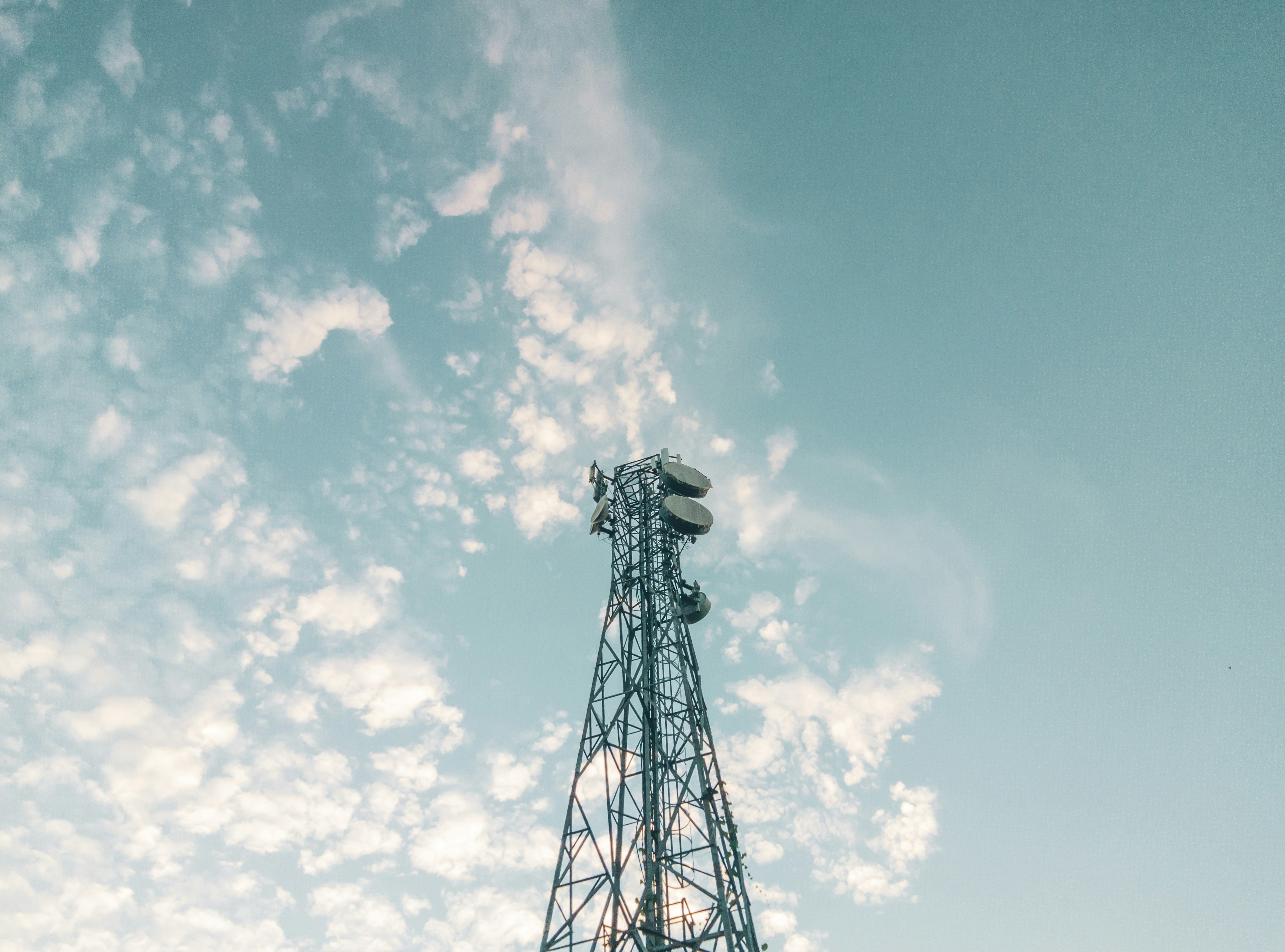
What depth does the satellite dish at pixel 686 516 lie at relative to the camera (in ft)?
117

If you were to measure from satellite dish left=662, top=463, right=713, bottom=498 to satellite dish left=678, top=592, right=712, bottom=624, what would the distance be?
5.27m

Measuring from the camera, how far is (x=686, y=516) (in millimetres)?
35750

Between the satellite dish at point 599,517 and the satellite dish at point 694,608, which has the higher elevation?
the satellite dish at point 599,517

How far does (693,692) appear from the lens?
3125 cm

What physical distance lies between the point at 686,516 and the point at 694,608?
14.2ft

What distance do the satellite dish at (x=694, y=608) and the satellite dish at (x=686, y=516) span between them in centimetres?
322

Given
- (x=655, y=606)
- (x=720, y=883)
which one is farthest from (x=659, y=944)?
Result: (x=655, y=606)

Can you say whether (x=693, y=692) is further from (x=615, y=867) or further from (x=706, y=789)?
(x=615, y=867)

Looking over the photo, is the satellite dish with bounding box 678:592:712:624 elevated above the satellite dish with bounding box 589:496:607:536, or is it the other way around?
the satellite dish with bounding box 589:496:607:536

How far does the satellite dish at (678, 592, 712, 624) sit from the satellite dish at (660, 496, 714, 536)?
3.22 metres

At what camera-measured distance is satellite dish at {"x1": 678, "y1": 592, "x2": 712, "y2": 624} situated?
34281 mm

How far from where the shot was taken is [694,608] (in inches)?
1356

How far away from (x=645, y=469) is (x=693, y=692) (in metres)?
11.5

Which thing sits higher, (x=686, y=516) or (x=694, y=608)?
(x=686, y=516)
